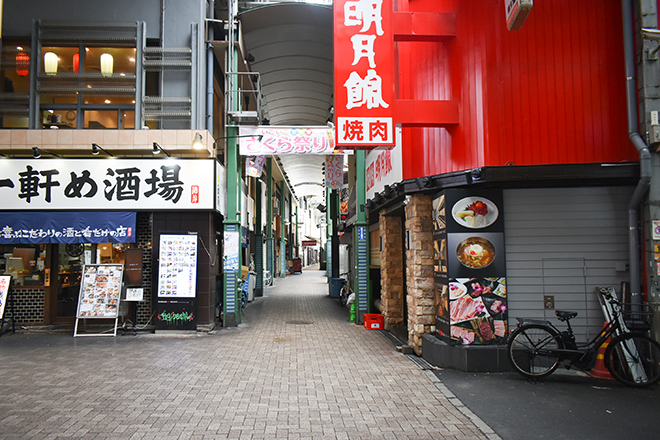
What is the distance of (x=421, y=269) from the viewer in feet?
27.3

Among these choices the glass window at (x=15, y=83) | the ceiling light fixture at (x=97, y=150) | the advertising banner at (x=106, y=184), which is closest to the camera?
the ceiling light fixture at (x=97, y=150)

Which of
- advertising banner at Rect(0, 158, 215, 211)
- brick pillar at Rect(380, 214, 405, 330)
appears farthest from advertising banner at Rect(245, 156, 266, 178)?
brick pillar at Rect(380, 214, 405, 330)

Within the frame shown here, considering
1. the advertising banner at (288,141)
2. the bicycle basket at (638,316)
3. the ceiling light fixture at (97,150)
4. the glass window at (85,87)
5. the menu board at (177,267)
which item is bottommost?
the bicycle basket at (638,316)

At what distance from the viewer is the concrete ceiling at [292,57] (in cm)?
1294

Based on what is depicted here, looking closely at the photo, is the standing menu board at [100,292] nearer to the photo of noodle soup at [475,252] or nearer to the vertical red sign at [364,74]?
the vertical red sign at [364,74]

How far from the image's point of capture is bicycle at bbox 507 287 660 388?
6422 mm

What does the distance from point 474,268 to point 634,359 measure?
99.7 inches

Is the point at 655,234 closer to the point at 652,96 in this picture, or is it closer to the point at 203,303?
the point at 652,96

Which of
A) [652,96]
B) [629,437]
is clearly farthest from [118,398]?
[652,96]

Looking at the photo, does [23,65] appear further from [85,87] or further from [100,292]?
[100,292]

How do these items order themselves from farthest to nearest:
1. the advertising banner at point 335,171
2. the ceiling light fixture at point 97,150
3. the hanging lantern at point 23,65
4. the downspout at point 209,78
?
the advertising banner at point 335,171, the downspout at point 209,78, the hanging lantern at point 23,65, the ceiling light fixture at point 97,150

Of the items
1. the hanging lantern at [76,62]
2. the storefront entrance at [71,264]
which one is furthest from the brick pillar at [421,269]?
the hanging lantern at [76,62]

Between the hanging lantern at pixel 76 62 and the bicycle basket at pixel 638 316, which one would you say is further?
the hanging lantern at pixel 76 62

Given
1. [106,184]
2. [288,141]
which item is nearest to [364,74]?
[288,141]
